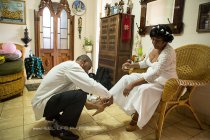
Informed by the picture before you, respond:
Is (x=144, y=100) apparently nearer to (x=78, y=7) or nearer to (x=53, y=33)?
(x=53, y=33)

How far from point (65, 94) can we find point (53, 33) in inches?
147

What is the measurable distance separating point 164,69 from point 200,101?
922mm

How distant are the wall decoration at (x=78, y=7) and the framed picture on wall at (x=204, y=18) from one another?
3.72 metres

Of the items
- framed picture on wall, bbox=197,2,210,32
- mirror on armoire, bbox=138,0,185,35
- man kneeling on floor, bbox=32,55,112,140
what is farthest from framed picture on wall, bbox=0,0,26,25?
framed picture on wall, bbox=197,2,210,32

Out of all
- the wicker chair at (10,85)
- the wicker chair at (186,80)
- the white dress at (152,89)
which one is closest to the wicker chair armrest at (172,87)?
the wicker chair at (186,80)

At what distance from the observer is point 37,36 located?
451cm

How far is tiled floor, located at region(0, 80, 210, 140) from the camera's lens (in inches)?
63.8

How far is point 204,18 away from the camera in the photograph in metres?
2.00

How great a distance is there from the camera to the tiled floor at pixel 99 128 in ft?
5.32

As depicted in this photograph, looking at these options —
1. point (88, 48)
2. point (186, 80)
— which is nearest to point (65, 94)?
point (186, 80)

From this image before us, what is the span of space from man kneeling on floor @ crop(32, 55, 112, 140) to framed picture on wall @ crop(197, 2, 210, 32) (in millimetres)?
1517

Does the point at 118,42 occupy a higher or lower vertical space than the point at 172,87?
higher

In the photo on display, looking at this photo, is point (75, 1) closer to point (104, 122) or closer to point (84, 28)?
point (84, 28)

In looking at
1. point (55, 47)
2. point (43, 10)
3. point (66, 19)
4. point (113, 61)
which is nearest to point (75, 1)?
point (66, 19)
